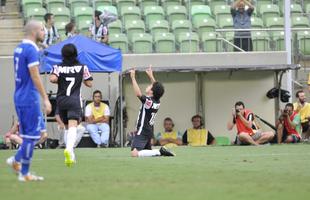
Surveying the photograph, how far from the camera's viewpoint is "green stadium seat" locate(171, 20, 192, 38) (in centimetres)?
2838

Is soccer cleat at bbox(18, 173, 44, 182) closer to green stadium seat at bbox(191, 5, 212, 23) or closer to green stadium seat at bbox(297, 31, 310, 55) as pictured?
green stadium seat at bbox(297, 31, 310, 55)

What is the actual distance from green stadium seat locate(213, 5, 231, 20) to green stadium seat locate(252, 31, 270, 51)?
2169mm

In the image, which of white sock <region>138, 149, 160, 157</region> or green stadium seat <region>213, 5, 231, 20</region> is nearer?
white sock <region>138, 149, 160, 157</region>

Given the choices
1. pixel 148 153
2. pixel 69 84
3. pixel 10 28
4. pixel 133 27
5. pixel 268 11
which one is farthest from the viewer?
pixel 268 11

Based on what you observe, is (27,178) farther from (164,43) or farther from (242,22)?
(242,22)

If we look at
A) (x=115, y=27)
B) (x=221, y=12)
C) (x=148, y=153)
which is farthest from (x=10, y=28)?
(x=148, y=153)

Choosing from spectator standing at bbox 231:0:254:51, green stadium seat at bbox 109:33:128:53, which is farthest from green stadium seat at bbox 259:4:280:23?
green stadium seat at bbox 109:33:128:53

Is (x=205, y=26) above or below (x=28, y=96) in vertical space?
above

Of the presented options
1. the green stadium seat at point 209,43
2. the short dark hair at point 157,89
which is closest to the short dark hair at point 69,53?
the short dark hair at point 157,89

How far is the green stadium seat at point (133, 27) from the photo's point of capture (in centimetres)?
2797

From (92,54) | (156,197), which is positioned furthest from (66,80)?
(92,54)

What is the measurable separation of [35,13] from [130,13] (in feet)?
9.92

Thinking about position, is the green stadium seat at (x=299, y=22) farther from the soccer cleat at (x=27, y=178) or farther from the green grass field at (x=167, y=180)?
the soccer cleat at (x=27, y=178)

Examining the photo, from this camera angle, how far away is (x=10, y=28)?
28.6 metres
